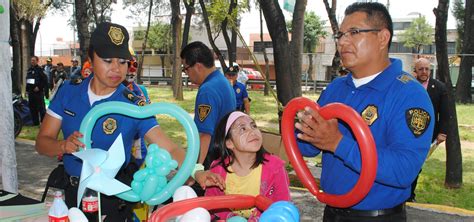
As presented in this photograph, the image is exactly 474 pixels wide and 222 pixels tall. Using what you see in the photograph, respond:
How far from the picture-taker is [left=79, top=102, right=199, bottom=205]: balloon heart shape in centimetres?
187

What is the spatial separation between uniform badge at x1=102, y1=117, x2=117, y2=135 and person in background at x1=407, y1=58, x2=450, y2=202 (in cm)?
358

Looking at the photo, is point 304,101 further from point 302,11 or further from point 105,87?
point 302,11

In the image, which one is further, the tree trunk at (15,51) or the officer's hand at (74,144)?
the tree trunk at (15,51)

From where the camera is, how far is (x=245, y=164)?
2602mm

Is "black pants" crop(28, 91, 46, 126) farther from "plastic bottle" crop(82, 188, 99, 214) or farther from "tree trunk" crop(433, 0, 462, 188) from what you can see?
"plastic bottle" crop(82, 188, 99, 214)

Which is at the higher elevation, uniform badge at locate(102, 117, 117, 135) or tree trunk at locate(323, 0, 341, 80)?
tree trunk at locate(323, 0, 341, 80)

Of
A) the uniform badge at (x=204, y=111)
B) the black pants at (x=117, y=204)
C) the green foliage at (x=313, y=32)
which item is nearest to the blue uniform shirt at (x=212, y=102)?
the uniform badge at (x=204, y=111)

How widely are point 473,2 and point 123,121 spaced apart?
A: 592cm

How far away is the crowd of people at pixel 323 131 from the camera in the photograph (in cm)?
181

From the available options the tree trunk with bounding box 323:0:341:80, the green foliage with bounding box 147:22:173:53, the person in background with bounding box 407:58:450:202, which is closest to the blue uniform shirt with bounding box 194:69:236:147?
the person in background with bounding box 407:58:450:202

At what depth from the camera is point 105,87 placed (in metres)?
2.45

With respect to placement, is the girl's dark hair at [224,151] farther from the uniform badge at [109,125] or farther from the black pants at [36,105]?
the black pants at [36,105]

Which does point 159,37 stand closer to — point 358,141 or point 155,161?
point 155,161

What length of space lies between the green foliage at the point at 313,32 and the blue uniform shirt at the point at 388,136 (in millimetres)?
41884
